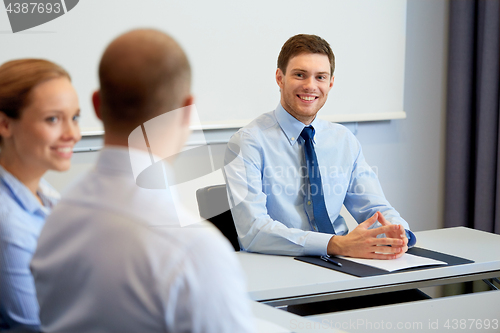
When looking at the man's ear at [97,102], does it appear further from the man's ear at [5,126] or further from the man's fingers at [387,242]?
the man's fingers at [387,242]

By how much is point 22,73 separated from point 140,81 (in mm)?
406

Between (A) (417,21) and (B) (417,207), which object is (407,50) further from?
(B) (417,207)

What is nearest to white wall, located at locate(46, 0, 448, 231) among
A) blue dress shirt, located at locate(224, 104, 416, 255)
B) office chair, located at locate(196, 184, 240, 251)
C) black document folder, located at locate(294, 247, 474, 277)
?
blue dress shirt, located at locate(224, 104, 416, 255)

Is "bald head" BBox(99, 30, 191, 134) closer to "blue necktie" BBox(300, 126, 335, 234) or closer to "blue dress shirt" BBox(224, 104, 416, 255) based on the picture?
"blue dress shirt" BBox(224, 104, 416, 255)

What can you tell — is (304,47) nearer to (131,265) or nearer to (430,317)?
(430,317)

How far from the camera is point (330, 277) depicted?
4.51 ft

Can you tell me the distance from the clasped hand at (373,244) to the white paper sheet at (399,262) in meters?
0.02

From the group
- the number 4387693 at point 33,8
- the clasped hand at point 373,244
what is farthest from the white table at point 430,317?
the number 4387693 at point 33,8

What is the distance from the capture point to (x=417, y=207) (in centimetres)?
345

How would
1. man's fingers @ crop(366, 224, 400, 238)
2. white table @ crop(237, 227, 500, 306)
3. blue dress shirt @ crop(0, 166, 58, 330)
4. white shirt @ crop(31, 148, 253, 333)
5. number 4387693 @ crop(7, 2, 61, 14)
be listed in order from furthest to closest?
number 4387693 @ crop(7, 2, 61, 14)
man's fingers @ crop(366, 224, 400, 238)
white table @ crop(237, 227, 500, 306)
blue dress shirt @ crop(0, 166, 58, 330)
white shirt @ crop(31, 148, 253, 333)

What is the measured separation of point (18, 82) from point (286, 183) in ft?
4.05

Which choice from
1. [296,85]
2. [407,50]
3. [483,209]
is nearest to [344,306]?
[296,85]

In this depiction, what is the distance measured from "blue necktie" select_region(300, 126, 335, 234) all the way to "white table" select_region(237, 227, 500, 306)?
14.5 inches

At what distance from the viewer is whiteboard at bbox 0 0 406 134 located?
7.85ft
